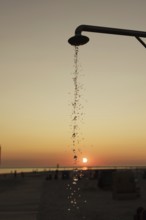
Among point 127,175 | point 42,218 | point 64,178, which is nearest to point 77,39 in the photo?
point 42,218

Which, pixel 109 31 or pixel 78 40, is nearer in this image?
pixel 109 31

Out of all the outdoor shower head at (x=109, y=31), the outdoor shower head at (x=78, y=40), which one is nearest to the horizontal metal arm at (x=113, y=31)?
the outdoor shower head at (x=109, y=31)

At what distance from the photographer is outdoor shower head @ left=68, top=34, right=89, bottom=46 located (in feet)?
27.7

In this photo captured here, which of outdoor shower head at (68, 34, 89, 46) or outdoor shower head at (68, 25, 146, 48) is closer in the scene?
outdoor shower head at (68, 25, 146, 48)

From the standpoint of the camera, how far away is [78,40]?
8.57 meters

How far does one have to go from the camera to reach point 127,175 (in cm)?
2655

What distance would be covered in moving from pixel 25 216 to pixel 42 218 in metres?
0.92

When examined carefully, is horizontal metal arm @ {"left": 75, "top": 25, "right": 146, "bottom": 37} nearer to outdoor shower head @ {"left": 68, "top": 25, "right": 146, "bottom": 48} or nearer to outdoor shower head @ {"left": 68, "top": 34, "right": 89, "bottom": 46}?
outdoor shower head @ {"left": 68, "top": 25, "right": 146, "bottom": 48}

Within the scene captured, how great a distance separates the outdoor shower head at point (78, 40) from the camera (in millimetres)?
8438

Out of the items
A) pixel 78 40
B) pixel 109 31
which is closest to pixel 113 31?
pixel 109 31

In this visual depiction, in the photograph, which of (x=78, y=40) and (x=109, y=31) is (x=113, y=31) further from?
(x=78, y=40)

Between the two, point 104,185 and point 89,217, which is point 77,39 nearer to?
point 89,217

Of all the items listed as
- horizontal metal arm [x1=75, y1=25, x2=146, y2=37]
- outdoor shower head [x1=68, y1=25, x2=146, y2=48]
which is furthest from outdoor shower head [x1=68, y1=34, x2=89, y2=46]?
horizontal metal arm [x1=75, y1=25, x2=146, y2=37]

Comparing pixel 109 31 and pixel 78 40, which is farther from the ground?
pixel 78 40
